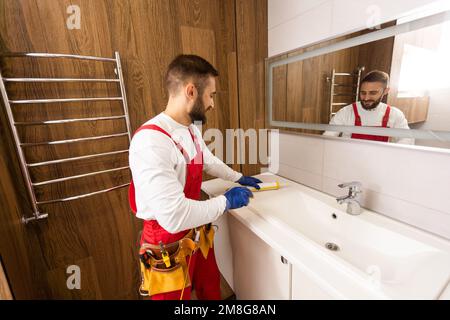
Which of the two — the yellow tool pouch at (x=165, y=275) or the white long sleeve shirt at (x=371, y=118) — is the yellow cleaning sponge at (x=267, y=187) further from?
the yellow tool pouch at (x=165, y=275)

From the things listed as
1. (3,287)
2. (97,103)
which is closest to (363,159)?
(97,103)

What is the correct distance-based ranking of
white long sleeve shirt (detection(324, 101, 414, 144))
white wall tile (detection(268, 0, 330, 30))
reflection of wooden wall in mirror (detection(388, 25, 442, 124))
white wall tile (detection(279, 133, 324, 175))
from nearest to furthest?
reflection of wooden wall in mirror (detection(388, 25, 442, 124))
white long sleeve shirt (detection(324, 101, 414, 144))
white wall tile (detection(268, 0, 330, 30))
white wall tile (detection(279, 133, 324, 175))

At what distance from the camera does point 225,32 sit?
1432 millimetres

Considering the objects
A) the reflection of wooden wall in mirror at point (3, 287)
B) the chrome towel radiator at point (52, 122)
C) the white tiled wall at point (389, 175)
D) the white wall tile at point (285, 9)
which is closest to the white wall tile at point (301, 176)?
the white tiled wall at point (389, 175)

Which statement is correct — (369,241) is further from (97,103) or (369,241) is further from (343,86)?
(97,103)

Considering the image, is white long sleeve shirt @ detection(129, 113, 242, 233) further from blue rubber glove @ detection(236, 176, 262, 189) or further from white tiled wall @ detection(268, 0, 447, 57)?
white tiled wall @ detection(268, 0, 447, 57)

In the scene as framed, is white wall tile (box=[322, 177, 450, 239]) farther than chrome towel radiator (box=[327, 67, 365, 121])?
No

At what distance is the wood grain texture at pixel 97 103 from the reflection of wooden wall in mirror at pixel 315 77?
189mm

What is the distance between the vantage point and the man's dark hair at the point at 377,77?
870mm

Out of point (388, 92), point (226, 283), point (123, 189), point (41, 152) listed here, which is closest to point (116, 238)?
point (123, 189)

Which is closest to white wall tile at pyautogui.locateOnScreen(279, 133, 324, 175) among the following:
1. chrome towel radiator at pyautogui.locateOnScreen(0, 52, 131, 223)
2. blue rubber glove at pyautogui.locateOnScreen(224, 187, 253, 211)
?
blue rubber glove at pyautogui.locateOnScreen(224, 187, 253, 211)

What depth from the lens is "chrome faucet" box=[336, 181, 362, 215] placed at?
984 mm

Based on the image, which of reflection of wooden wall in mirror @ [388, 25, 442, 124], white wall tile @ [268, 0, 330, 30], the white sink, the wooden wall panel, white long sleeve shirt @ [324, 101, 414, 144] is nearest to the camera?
the white sink

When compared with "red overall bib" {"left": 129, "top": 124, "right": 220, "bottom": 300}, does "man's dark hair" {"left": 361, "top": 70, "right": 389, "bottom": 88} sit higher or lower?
higher
